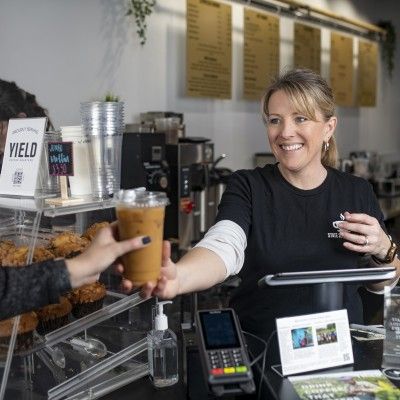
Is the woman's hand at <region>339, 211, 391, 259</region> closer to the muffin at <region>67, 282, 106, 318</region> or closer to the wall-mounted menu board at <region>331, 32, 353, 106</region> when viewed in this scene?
the muffin at <region>67, 282, 106, 318</region>

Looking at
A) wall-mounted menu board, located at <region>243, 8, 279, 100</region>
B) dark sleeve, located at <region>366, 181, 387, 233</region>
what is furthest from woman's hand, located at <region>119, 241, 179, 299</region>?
wall-mounted menu board, located at <region>243, 8, 279, 100</region>

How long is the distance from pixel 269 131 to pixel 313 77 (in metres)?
0.20

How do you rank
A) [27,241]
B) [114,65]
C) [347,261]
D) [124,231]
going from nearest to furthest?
[124,231] < [27,241] < [347,261] < [114,65]

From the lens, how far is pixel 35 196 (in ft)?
4.32

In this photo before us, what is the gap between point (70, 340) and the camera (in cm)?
136

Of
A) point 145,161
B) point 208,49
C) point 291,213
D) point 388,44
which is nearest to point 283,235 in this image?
point 291,213

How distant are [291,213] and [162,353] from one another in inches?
22.0

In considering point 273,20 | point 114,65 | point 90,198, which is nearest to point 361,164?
point 273,20

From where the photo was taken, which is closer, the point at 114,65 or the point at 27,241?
the point at 27,241

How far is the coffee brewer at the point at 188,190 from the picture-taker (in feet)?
11.7

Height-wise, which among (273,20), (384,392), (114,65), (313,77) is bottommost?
(384,392)

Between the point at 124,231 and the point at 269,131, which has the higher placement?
the point at 269,131

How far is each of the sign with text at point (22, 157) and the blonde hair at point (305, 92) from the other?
678mm

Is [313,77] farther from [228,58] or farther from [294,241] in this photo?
[228,58]
